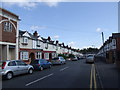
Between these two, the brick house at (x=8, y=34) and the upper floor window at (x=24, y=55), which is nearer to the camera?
the brick house at (x=8, y=34)

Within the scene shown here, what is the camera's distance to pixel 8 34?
888 inches

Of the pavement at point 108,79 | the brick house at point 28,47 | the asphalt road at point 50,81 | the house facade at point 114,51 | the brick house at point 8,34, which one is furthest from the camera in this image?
the brick house at point 28,47

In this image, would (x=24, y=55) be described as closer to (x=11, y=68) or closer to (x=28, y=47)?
(x=28, y=47)

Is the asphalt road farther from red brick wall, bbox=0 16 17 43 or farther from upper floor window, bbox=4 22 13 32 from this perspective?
upper floor window, bbox=4 22 13 32

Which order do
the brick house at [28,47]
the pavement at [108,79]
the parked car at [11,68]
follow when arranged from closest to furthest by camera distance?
1. the pavement at [108,79]
2. the parked car at [11,68]
3. the brick house at [28,47]

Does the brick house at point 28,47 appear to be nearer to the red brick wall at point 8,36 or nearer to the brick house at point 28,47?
the brick house at point 28,47

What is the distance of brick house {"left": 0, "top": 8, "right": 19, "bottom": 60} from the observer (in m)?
21.3

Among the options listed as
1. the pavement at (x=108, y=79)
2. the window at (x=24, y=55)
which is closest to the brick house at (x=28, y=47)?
the window at (x=24, y=55)

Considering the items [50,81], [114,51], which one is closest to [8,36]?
[50,81]

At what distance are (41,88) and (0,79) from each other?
5496mm

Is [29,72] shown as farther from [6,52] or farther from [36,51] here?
[36,51]

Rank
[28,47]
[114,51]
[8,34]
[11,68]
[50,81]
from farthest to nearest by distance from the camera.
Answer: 1. [114,51]
2. [28,47]
3. [8,34]
4. [11,68]
5. [50,81]

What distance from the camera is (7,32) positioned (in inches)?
879

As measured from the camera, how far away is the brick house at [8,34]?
70.0ft
